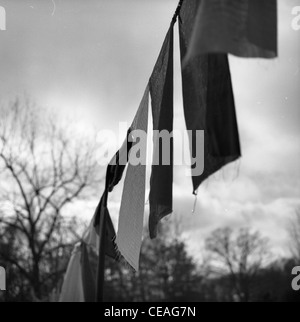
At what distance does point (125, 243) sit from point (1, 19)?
3373 mm

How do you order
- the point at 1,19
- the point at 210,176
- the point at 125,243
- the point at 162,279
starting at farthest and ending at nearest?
the point at 162,279 → the point at 1,19 → the point at 125,243 → the point at 210,176

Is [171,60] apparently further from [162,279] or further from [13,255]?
[162,279]

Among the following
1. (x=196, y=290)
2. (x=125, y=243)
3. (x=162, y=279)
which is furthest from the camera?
(x=196, y=290)

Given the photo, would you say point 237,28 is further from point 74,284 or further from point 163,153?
point 74,284

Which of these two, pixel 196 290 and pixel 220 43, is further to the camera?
pixel 196 290

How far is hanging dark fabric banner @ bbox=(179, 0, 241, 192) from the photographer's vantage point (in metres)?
1.36

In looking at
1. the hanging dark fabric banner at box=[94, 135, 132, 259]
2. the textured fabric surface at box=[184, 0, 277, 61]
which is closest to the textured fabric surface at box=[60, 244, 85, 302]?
the hanging dark fabric banner at box=[94, 135, 132, 259]

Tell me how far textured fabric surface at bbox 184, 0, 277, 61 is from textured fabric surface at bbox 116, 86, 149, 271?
1.24m

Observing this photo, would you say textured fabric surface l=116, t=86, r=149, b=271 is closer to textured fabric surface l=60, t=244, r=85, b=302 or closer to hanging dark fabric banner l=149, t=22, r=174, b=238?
hanging dark fabric banner l=149, t=22, r=174, b=238

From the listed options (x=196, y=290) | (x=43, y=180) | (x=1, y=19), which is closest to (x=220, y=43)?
(x=1, y=19)

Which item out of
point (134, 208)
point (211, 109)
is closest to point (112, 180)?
point (134, 208)

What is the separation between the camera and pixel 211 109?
1451 mm

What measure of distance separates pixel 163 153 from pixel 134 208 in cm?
62
